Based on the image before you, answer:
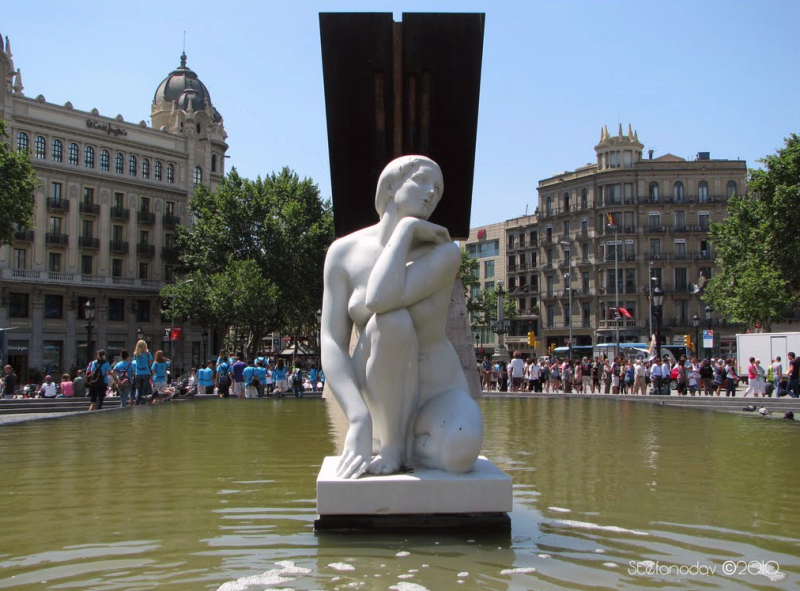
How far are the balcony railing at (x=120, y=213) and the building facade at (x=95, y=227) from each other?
0.24 feet

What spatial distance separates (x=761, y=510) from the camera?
4.75 meters

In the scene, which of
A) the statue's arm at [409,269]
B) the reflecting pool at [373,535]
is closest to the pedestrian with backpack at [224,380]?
the reflecting pool at [373,535]

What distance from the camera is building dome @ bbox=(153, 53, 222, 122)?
6881 cm

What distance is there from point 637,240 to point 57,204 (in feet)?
164

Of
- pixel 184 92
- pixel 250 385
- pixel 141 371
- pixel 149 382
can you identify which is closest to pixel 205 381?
pixel 250 385

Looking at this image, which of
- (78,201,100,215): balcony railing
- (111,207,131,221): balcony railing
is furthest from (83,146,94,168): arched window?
(111,207,131,221): balcony railing

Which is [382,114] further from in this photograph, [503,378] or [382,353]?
[503,378]

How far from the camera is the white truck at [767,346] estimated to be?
2728 centimetres

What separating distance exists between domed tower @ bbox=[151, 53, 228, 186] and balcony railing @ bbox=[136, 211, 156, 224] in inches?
209

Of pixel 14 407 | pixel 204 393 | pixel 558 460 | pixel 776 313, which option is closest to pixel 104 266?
pixel 204 393

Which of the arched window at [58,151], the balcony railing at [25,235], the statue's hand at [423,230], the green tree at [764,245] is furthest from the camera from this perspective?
the arched window at [58,151]

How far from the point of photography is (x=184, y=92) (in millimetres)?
69500

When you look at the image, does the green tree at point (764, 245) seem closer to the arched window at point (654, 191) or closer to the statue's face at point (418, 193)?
the arched window at point (654, 191)

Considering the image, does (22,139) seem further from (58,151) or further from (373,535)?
(373,535)
